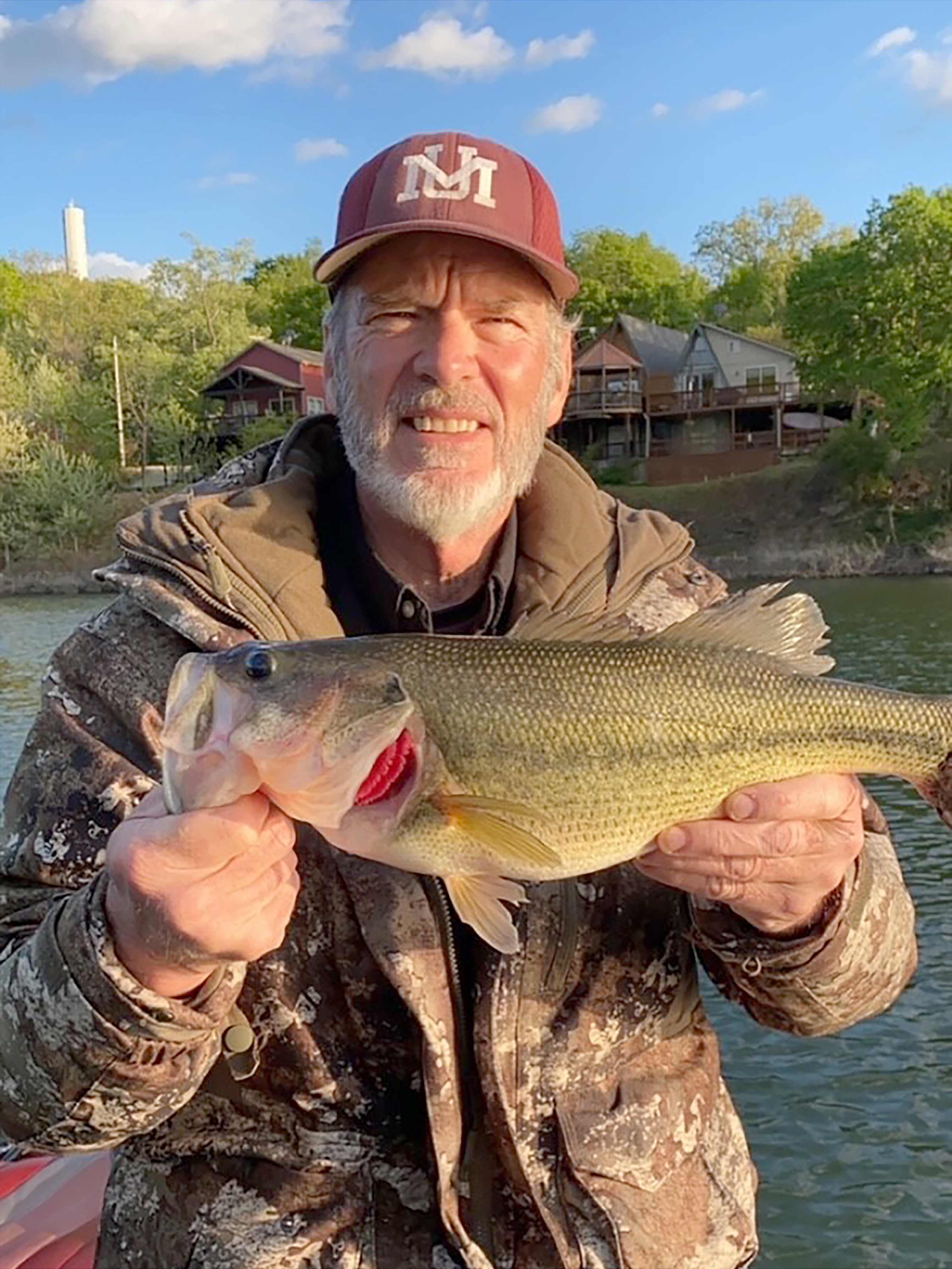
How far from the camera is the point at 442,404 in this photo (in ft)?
9.73

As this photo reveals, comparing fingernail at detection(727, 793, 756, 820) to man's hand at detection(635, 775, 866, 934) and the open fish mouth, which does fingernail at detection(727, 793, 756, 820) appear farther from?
the open fish mouth

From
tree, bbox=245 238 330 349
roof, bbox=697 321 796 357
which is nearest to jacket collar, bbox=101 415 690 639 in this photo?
roof, bbox=697 321 796 357

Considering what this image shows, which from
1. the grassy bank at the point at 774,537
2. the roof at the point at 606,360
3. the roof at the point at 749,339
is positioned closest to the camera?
the grassy bank at the point at 774,537

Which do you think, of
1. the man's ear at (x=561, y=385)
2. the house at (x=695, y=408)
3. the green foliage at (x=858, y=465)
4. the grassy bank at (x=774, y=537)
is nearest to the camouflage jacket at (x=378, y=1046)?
the man's ear at (x=561, y=385)

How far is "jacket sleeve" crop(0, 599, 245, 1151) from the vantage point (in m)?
2.24

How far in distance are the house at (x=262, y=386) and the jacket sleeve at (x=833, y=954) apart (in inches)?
2336

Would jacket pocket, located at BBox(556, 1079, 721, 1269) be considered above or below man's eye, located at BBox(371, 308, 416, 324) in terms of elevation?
below

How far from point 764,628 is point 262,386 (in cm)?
6205

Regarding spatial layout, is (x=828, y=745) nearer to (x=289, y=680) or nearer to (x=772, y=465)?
(x=289, y=680)

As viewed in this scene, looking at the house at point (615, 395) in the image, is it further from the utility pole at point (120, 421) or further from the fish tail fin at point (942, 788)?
the fish tail fin at point (942, 788)

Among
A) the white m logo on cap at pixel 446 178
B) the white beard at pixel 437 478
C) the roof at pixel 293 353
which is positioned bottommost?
the white beard at pixel 437 478

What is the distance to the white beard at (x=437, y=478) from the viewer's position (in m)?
2.96

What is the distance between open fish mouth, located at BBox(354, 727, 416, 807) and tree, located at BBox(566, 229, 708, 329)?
3027 inches

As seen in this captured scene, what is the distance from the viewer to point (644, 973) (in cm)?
278
